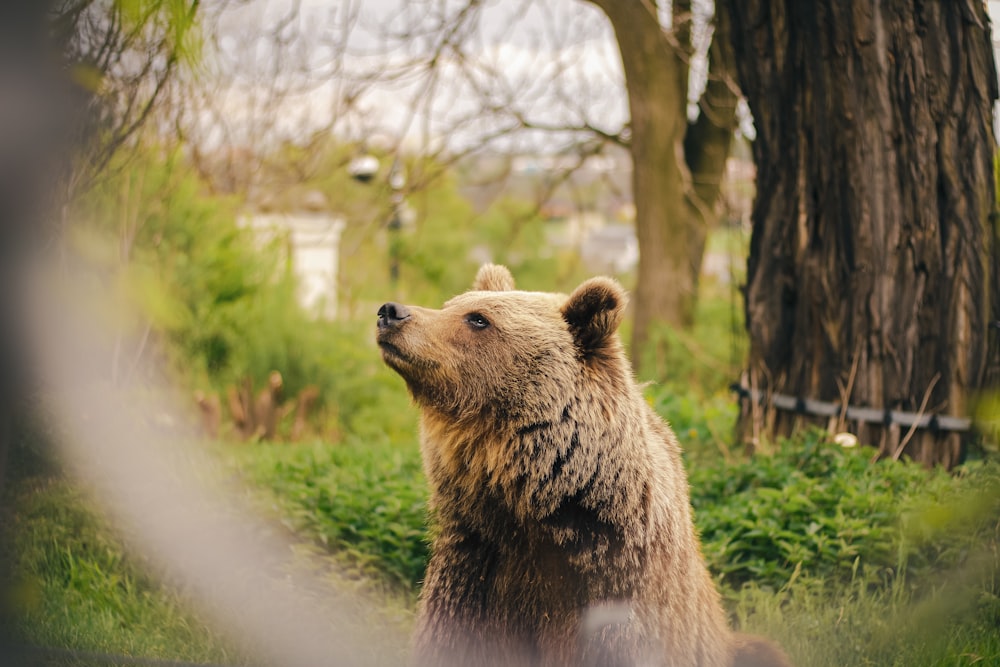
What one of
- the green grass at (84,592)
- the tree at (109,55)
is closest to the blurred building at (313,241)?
the green grass at (84,592)

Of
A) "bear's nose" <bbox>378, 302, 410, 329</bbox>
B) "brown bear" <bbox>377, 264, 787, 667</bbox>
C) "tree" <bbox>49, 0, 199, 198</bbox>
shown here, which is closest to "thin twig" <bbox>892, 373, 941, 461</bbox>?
"brown bear" <bbox>377, 264, 787, 667</bbox>

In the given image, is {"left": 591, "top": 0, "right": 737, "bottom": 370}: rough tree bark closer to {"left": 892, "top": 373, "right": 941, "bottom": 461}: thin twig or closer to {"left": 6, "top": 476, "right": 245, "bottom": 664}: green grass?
{"left": 892, "top": 373, "right": 941, "bottom": 461}: thin twig

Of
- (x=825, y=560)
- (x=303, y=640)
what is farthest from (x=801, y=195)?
(x=303, y=640)

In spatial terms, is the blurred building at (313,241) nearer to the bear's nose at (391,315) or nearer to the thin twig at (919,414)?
the thin twig at (919,414)

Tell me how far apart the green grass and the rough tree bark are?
199 inches

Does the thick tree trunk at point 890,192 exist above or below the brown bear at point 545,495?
above

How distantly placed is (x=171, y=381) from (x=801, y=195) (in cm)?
551

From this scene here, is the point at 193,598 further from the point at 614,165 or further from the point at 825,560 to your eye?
the point at 614,165

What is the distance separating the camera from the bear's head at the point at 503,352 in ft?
8.79

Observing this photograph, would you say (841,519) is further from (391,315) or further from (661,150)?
(661,150)

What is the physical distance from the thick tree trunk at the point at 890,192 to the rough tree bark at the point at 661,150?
2326 millimetres

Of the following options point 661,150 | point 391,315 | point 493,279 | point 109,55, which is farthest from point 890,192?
point 661,150

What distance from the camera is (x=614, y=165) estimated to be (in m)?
11.3

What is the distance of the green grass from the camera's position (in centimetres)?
307
